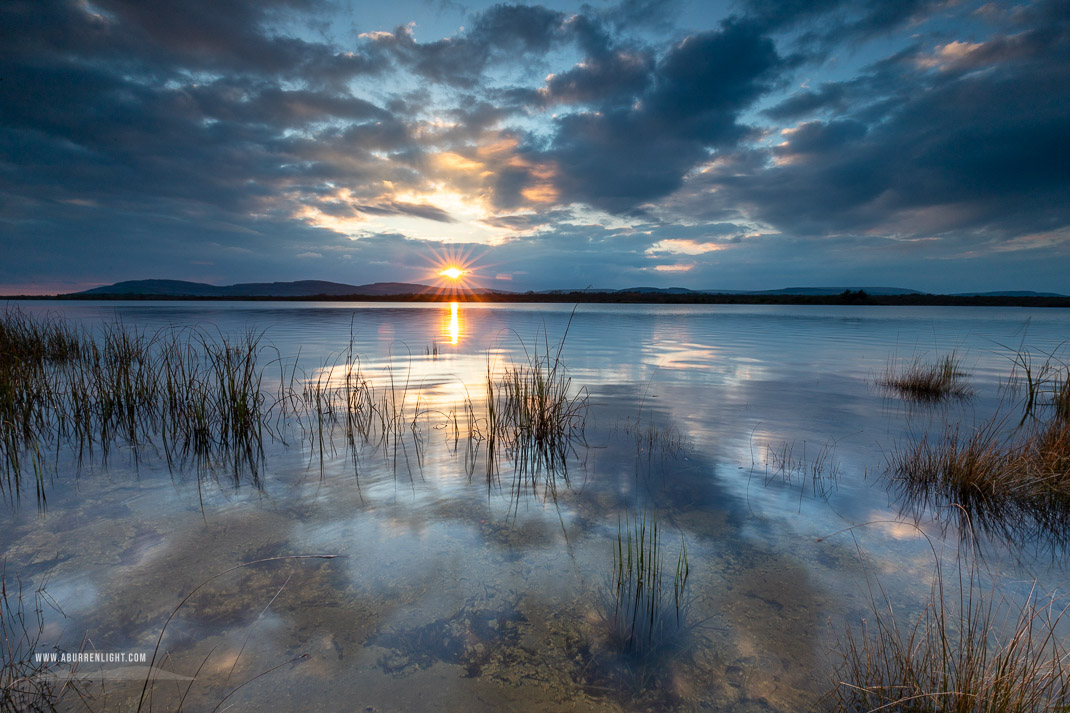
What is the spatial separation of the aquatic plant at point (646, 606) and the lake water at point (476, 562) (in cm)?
5

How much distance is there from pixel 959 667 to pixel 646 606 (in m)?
1.50

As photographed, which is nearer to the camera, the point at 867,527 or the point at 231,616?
the point at 231,616

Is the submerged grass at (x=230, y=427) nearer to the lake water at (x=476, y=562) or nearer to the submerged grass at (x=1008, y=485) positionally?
the lake water at (x=476, y=562)

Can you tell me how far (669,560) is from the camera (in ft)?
11.4

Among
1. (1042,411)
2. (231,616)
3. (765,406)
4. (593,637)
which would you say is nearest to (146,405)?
(231,616)

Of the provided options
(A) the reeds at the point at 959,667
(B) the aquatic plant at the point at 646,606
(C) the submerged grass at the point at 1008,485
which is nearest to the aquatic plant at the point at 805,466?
(C) the submerged grass at the point at 1008,485

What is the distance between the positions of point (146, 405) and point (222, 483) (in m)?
4.23

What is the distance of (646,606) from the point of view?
2895mm

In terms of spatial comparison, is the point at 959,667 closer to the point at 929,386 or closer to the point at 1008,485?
the point at 1008,485

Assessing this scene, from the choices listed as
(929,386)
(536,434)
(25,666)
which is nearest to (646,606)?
(25,666)

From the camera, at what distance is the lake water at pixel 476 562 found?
2.36 meters

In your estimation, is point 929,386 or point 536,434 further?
point 929,386

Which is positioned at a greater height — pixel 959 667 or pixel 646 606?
pixel 959 667

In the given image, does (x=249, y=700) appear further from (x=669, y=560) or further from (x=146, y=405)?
(x=146, y=405)
